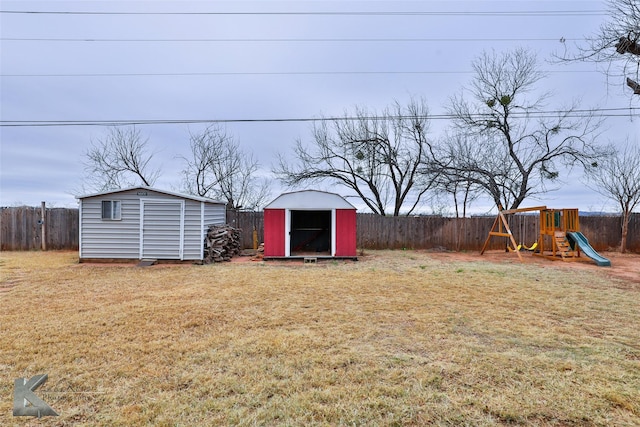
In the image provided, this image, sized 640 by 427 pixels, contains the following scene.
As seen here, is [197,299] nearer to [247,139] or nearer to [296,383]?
[296,383]

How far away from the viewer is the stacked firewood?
9.98 meters

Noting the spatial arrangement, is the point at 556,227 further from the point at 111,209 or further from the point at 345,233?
the point at 111,209

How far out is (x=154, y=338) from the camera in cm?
348

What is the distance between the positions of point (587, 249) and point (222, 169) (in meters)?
15.5

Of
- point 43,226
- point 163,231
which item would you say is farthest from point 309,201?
point 43,226

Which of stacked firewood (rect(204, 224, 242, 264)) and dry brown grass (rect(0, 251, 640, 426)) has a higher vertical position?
stacked firewood (rect(204, 224, 242, 264))

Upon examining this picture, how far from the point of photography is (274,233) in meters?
10.4

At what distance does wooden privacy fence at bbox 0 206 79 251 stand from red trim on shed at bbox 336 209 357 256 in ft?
33.6

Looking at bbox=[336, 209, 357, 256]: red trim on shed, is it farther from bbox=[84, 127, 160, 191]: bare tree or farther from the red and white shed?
bbox=[84, 127, 160, 191]: bare tree

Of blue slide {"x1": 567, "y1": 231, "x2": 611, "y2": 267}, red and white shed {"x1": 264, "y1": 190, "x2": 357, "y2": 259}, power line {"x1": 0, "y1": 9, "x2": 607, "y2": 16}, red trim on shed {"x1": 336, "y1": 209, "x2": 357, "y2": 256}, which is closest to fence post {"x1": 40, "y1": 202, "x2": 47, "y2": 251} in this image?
power line {"x1": 0, "y1": 9, "x2": 607, "y2": 16}

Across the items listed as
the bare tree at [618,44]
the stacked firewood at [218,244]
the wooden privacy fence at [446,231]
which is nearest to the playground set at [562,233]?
the wooden privacy fence at [446,231]

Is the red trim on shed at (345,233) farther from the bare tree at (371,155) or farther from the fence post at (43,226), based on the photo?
the fence post at (43,226)

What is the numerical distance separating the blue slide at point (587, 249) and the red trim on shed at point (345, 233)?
294 inches

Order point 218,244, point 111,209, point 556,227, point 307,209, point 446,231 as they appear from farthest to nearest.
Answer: point 446,231 → point 556,227 → point 307,209 → point 218,244 → point 111,209
